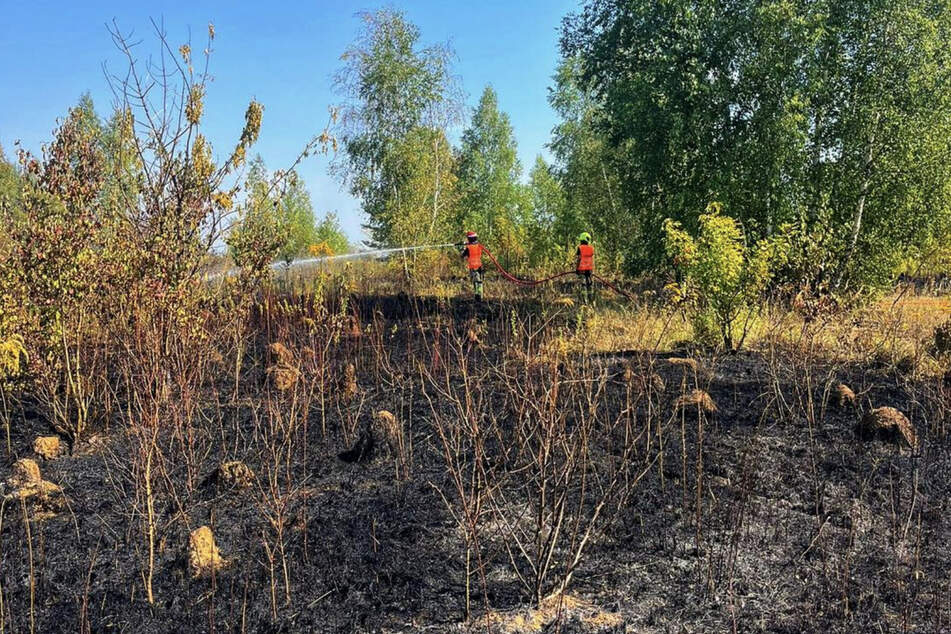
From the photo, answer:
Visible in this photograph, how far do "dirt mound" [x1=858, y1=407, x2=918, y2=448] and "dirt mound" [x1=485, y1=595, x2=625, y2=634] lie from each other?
315 cm

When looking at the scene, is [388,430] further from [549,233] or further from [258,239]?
[549,233]

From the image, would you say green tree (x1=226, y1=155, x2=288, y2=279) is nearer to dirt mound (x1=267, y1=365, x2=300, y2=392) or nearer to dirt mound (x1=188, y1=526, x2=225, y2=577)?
dirt mound (x1=267, y1=365, x2=300, y2=392)

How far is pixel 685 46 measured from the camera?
41.3 ft

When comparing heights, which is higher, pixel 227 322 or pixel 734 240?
pixel 734 240

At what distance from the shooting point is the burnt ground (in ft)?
11.1

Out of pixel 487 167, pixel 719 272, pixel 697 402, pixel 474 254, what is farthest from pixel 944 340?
pixel 487 167

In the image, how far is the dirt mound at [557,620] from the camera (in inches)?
128

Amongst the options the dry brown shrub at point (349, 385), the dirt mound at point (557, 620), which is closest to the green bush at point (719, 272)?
the dry brown shrub at point (349, 385)

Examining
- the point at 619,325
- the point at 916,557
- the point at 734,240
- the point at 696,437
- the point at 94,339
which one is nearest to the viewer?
the point at 916,557

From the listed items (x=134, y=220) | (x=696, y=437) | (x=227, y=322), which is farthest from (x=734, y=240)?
(x=134, y=220)

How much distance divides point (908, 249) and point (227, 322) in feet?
39.7

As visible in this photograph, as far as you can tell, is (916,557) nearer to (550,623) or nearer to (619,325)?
(550,623)

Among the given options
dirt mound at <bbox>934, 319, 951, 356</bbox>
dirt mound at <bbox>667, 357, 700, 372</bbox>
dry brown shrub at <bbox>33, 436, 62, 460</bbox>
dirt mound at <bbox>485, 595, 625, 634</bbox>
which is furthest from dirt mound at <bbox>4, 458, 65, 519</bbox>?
dirt mound at <bbox>934, 319, 951, 356</bbox>

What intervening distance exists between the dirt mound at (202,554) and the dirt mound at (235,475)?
85cm
